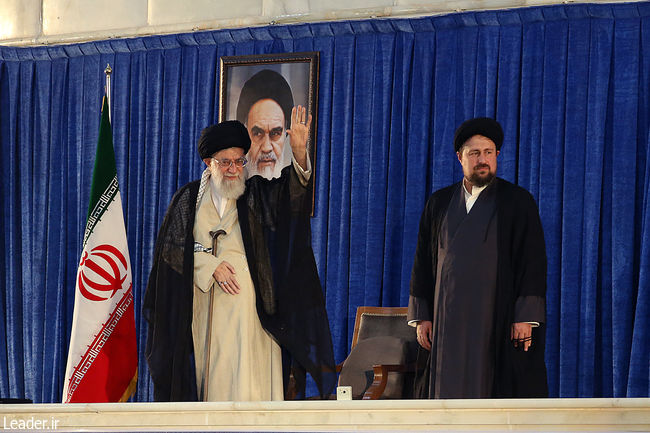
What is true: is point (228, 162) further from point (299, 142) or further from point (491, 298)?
point (491, 298)

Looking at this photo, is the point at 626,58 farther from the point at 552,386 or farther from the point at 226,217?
the point at 226,217

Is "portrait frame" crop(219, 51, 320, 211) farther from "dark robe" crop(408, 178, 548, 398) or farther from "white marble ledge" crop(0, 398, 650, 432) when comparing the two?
"white marble ledge" crop(0, 398, 650, 432)

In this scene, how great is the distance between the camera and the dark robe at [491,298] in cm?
500

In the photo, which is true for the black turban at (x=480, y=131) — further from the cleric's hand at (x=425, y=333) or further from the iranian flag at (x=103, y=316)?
the iranian flag at (x=103, y=316)

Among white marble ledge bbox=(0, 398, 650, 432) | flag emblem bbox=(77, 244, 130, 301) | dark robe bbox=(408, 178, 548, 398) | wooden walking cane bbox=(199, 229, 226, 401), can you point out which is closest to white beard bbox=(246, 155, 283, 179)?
flag emblem bbox=(77, 244, 130, 301)

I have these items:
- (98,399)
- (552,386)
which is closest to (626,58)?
(552,386)

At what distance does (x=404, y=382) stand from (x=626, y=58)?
85.8 inches

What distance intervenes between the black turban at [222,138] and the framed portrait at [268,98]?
1.30 m

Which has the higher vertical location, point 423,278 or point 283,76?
point 283,76

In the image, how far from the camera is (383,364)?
5.43 metres

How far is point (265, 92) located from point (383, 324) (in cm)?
176

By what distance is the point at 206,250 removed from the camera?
521cm

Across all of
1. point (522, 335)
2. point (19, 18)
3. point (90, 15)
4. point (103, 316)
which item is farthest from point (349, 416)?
point (19, 18)

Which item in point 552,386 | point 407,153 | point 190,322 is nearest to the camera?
point 190,322
